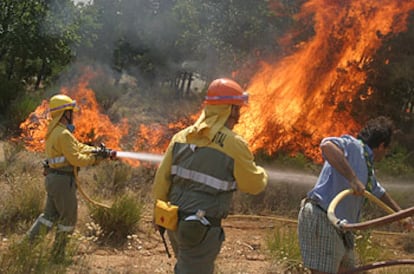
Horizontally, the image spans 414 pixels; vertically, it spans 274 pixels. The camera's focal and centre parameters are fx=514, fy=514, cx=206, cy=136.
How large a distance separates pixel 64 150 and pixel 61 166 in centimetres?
22

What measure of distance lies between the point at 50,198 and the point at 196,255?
2588 millimetres

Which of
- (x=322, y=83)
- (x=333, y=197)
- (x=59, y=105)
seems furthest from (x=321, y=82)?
(x=333, y=197)

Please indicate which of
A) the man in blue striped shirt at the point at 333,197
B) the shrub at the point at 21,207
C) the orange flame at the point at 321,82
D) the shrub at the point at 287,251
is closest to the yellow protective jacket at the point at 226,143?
the man in blue striped shirt at the point at 333,197

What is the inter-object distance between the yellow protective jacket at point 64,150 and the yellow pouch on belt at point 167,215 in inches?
77.6

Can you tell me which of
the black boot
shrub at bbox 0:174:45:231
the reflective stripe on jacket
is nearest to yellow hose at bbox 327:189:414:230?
A: the reflective stripe on jacket

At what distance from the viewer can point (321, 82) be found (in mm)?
9781

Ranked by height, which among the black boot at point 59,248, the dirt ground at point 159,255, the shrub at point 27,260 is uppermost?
the shrub at point 27,260

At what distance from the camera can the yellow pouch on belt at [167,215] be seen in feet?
11.9

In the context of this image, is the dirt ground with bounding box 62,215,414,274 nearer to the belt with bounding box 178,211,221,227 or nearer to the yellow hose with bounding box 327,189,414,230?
the belt with bounding box 178,211,221,227

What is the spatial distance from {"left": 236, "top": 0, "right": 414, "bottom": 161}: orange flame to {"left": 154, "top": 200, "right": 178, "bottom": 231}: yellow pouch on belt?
20.0 ft

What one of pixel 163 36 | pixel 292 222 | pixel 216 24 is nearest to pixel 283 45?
pixel 216 24

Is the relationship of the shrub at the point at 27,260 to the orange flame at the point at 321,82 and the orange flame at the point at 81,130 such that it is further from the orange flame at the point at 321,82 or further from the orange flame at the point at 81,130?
the orange flame at the point at 81,130

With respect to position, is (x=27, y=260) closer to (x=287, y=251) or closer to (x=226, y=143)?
(x=226, y=143)

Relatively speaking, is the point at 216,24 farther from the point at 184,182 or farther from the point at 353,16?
the point at 184,182
